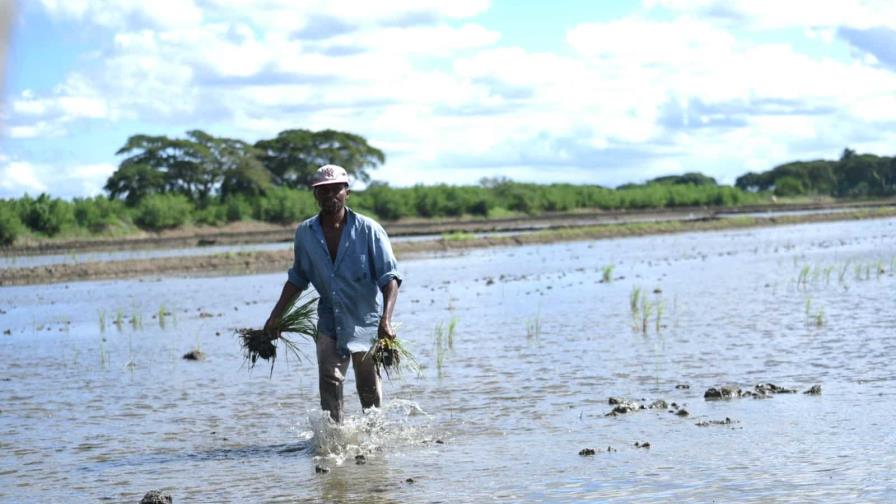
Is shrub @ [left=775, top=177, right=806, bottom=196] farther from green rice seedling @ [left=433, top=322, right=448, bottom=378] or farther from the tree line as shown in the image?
green rice seedling @ [left=433, top=322, right=448, bottom=378]

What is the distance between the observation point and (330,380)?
24.2ft

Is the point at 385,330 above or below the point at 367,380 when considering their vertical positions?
above

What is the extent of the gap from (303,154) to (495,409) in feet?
219

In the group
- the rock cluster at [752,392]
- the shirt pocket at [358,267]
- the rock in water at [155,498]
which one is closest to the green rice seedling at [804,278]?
the rock cluster at [752,392]

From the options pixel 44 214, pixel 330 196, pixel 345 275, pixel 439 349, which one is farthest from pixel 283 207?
pixel 330 196

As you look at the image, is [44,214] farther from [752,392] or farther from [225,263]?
[752,392]

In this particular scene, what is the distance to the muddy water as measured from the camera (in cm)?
656

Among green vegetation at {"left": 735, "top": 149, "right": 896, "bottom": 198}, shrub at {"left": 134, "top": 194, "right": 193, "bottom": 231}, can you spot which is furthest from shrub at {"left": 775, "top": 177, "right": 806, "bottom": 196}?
shrub at {"left": 134, "top": 194, "right": 193, "bottom": 231}

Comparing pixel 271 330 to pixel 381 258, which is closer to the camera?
pixel 381 258

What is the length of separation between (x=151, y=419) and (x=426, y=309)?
9.63 m

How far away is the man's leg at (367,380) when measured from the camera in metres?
7.37

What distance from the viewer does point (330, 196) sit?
22.9 feet

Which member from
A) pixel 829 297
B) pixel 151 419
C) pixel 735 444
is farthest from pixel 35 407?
pixel 829 297

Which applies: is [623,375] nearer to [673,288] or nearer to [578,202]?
[673,288]
